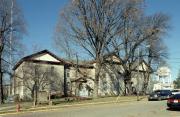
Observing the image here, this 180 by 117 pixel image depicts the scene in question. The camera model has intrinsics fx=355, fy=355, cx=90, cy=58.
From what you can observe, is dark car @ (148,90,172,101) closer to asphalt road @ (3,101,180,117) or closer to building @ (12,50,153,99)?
building @ (12,50,153,99)

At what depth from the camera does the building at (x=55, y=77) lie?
2559 inches

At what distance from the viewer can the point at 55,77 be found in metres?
71.2

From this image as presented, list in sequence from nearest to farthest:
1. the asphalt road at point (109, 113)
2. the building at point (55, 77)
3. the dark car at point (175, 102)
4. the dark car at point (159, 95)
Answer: the asphalt road at point (109, 113) → the dark car at point (175, 102) → the dark car at point (159, 95) → the building at point (55, 77)

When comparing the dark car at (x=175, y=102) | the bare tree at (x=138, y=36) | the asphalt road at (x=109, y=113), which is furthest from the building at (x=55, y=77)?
the dark car at (x=175, y=102)

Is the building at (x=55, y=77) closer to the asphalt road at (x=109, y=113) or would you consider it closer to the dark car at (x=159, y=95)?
the dark car at (x=159, y=95)

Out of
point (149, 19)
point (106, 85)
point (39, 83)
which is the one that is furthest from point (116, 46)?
point (106, 85)

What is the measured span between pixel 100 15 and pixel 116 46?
929 cm

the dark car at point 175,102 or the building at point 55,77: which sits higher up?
the building at point 55,77

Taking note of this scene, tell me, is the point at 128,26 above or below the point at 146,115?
above

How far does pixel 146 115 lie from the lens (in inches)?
926

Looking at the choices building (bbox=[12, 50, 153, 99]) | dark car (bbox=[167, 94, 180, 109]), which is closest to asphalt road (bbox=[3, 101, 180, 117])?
dark car (bbox=[167, 94, 180, 109])

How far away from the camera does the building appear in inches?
2559

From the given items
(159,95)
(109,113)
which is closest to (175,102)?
(109,113)

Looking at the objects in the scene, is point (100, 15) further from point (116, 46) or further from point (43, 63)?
point (43, 63)
